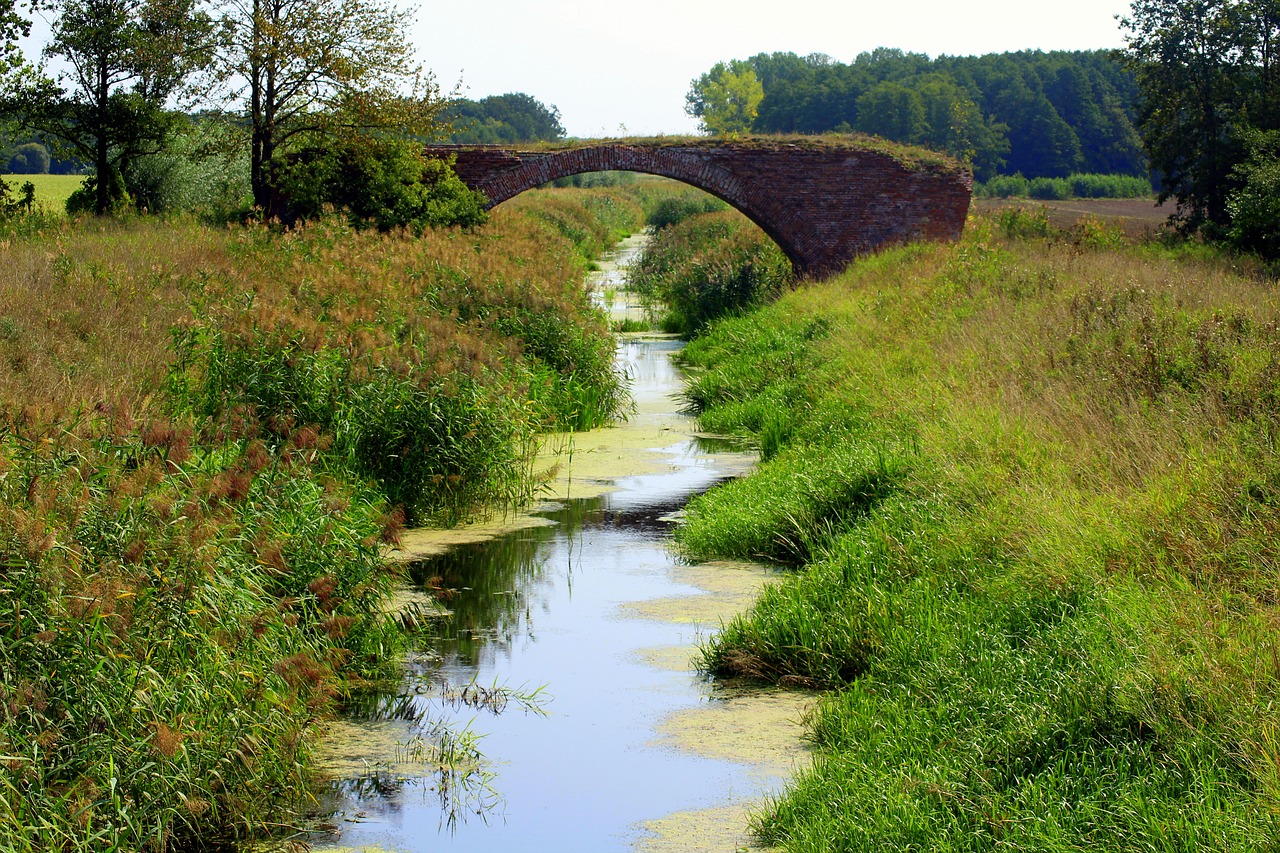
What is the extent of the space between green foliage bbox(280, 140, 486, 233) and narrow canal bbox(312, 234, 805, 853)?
11472 mm

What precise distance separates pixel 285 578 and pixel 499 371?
15.6 feet

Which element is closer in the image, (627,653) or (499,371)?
(627,653)

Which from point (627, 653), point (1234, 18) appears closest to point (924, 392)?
point (627, 653)

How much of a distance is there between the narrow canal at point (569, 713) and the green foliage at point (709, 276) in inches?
478

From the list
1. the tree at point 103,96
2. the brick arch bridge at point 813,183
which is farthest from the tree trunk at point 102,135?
the brick arch bridge at point 813,183

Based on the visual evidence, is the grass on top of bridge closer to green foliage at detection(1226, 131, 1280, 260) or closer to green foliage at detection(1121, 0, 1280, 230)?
green foliage at detection(1121, 0, 1280, 230)

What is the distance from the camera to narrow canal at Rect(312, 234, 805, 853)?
478 cm

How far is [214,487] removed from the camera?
18.1ft

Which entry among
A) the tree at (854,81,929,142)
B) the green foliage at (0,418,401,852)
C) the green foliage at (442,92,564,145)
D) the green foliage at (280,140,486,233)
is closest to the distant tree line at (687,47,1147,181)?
the tree at (854,81,929,142)

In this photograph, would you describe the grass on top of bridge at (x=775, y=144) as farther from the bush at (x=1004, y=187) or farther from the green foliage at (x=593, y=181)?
the green foliage at (x=593, y=181)

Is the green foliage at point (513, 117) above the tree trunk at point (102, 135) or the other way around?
above

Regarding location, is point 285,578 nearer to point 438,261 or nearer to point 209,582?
point 209,582

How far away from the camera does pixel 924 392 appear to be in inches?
380

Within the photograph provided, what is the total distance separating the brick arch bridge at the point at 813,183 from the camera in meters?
23.4
